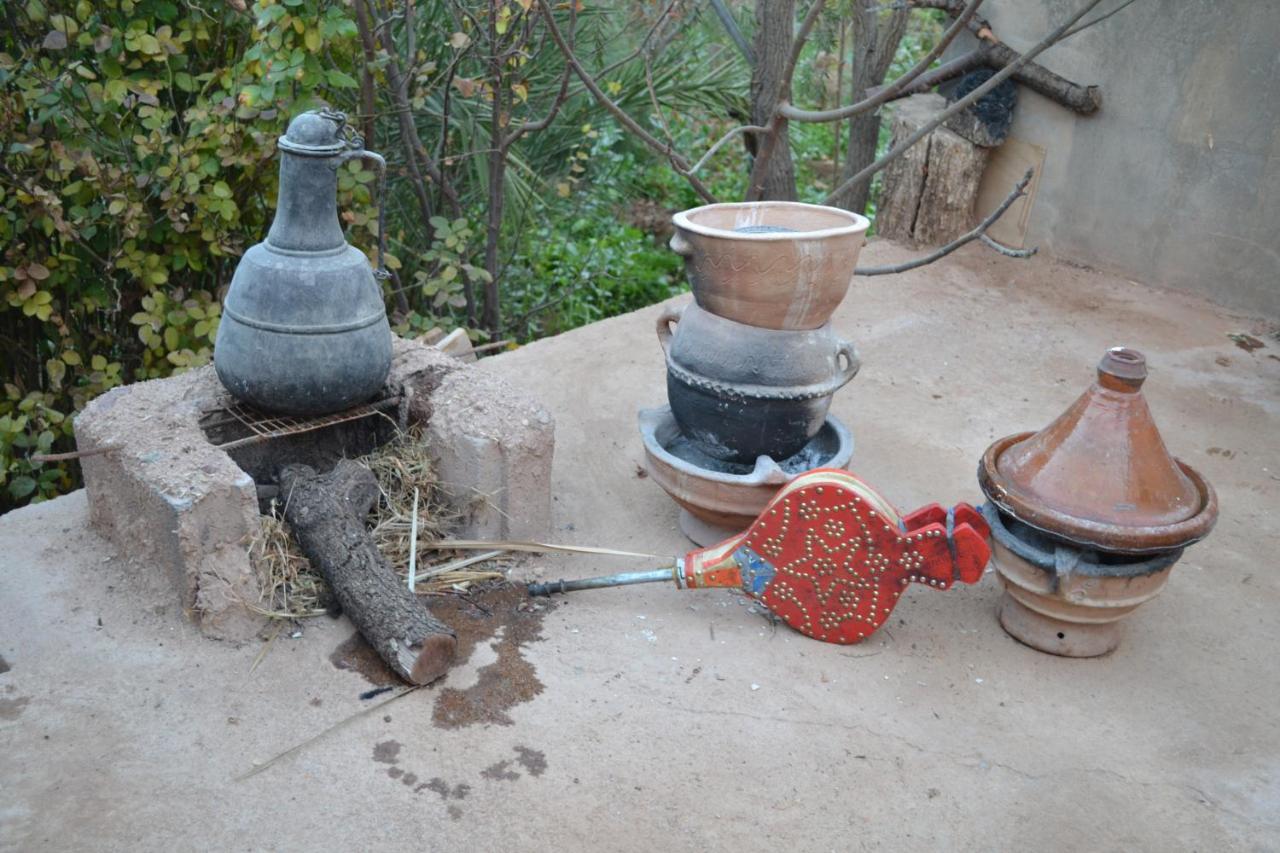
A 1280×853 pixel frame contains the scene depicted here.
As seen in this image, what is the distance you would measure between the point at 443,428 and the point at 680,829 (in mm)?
1456

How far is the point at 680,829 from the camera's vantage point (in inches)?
98.4

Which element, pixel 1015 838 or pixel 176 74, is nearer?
pixel 1015 838

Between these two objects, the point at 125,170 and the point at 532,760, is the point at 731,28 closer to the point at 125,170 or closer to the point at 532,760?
the point at 125,170

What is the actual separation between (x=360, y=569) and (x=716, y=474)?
104cm

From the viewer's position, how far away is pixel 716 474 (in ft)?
11.0

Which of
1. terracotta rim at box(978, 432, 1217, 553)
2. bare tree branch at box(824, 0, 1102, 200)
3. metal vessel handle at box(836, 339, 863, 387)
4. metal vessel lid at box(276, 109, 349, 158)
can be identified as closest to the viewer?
terracotta rim at box(978, 432, 1217, 553)

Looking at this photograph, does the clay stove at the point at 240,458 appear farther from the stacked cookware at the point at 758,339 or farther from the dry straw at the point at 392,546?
the stacked cookware at the point at 758,339

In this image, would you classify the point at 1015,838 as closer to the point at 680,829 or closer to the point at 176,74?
the point at 680,829

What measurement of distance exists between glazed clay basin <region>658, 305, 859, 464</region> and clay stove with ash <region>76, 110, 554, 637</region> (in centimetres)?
46

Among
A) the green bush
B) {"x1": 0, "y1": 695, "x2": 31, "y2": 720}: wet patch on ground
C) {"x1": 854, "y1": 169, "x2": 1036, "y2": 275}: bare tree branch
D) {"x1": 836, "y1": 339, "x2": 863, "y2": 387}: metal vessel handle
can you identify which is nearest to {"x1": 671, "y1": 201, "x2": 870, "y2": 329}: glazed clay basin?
{"x1": 836, "y1": 339, "x2": 863, "y2": 387}: metal vessel handle

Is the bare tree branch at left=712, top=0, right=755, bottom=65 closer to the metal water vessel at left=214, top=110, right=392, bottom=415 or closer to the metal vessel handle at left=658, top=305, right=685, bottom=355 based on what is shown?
the metal vessel handle at left=658, top=305, right=685, bottom=355

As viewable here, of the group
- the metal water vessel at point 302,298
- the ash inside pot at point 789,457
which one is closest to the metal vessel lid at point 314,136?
the metal water vessel at point 302,298

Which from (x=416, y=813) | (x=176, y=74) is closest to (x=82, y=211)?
(x=176, y=74)

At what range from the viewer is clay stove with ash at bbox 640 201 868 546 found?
324cm
